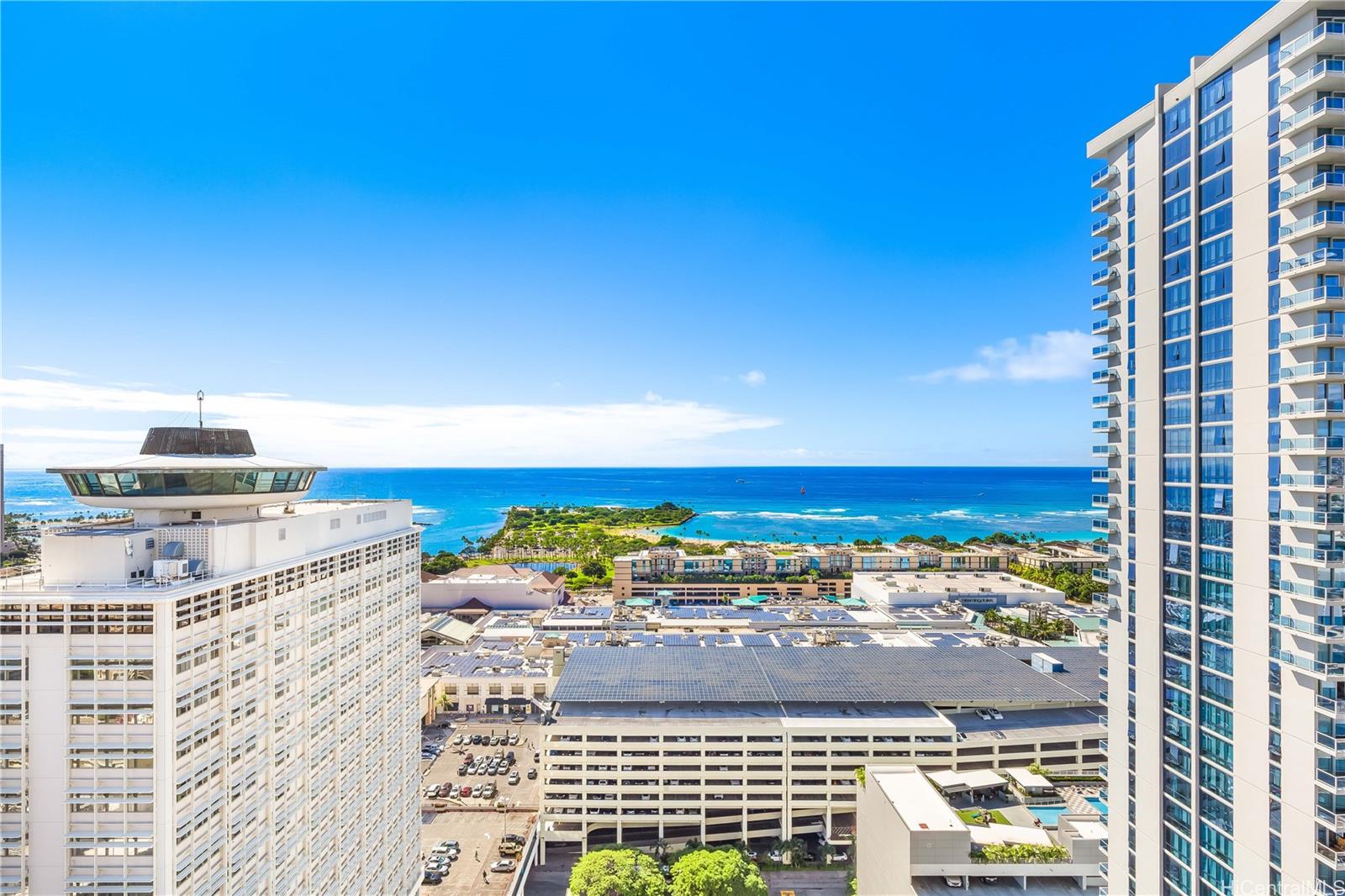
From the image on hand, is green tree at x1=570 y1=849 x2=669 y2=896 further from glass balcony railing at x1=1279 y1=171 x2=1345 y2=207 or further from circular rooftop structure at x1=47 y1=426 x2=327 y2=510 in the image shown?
glass balcony railing at x1=1279 y1=171 x2=1345 y2=207

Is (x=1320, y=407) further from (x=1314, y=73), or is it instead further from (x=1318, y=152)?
(x=1314, y=73)

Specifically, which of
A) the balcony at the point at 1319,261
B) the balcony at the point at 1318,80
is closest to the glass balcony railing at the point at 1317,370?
the balcony at the point at 1319,261

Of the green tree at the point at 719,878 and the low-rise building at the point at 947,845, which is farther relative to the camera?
the green tree at the point at 719,878

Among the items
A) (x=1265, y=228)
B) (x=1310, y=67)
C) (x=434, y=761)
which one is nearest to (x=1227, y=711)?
(x=1265, y=228)

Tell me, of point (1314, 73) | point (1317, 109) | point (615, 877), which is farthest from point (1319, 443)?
point (615, 877)

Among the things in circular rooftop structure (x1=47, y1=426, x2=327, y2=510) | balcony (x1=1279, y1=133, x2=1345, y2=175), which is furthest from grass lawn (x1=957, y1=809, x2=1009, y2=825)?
circular rooftop structure (x1=47, y1=426, x2=327, y2=510)

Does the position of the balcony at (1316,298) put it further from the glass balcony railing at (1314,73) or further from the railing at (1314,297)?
the glass balcony railing at (1314,73)
